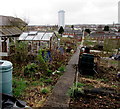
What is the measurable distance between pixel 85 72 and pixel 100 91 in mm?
2267

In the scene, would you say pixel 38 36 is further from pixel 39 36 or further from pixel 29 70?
pixel 29 70

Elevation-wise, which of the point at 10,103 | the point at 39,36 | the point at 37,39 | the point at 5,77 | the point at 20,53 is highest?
the point at 39,36

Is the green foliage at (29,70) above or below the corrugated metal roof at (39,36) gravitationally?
below

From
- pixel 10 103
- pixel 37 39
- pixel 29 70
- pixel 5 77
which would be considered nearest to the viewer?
pixel 10 103

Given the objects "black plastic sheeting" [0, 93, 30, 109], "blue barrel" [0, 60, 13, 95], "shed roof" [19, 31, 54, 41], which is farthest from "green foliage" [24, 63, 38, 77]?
"shed roof" [19, 31, 54, 41]

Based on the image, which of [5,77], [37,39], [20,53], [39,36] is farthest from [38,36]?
[5,77]

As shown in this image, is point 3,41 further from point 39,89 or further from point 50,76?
point 39,89

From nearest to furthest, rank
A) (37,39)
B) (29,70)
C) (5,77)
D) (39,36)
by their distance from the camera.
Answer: (5,77)
(29,70)
(37,39)
(39,36)

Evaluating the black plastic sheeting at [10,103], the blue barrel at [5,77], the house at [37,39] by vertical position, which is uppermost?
the house at [37,39]

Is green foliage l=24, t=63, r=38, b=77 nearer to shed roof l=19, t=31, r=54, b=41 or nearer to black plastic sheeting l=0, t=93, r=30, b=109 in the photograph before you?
black plastic sheeting l=0, t=93, r=30, b=109

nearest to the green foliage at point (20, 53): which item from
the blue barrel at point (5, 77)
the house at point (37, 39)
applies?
the house at point (37, 39)

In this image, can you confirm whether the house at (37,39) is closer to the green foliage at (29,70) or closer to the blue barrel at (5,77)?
the green foliage at (29,70)

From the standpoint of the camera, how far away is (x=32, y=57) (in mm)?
8594

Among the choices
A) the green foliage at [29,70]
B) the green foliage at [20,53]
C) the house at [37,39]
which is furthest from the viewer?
the house at [37,39]
